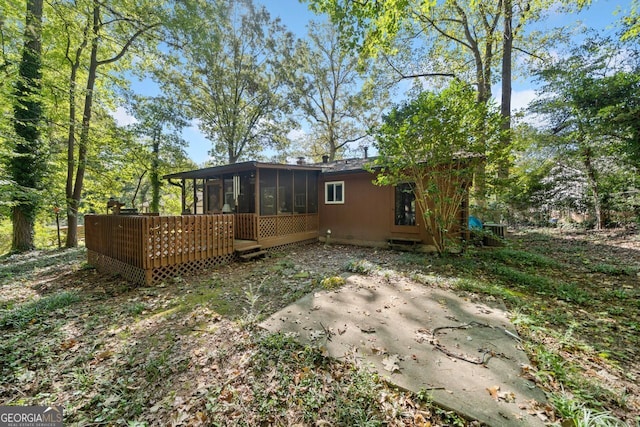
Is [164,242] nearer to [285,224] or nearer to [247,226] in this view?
[247,226]

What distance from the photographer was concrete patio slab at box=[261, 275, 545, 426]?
6.64ft

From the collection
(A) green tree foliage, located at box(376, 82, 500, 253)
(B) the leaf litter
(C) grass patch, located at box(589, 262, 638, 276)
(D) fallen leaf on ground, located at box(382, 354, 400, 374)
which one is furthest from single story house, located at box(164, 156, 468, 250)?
(D) fallen leaf on ground, located at box(382, 354, 400, 374)

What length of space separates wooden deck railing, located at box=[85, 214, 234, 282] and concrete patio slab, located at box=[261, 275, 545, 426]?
3.56 meters

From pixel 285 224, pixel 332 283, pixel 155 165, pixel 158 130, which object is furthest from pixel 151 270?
pixel 158 130

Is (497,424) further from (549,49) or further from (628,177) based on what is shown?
(549,49)

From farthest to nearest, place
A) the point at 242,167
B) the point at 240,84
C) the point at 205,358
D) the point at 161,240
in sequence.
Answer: the point at 240,84 < the point at 242,167 < the point at 161,240 < the point at 205,358

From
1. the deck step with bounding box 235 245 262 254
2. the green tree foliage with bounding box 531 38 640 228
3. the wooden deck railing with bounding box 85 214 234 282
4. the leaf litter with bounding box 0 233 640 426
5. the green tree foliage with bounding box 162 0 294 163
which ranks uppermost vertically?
the green tree foliage with bounding box 162 0 294 163

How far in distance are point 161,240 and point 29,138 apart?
856 cm

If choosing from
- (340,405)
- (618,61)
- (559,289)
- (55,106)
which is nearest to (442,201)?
(559,289)

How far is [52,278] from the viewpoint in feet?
19.9

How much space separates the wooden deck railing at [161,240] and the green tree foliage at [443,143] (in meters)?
4.95

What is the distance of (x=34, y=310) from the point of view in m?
3.99

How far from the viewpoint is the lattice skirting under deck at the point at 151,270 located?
543cm

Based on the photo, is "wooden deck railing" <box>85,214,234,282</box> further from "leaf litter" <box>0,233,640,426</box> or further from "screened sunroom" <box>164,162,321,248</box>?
"screened sunroom" <box>164,162,321,248</box>
